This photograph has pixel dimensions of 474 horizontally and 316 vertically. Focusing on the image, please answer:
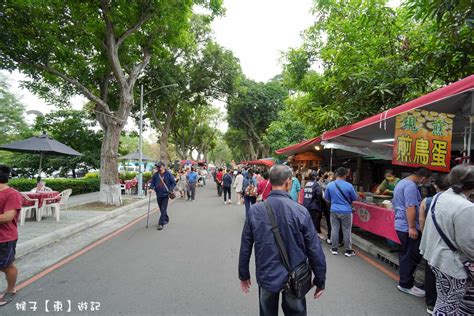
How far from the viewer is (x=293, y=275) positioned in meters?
2.21

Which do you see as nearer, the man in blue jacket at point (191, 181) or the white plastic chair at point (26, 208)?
the white plastic chair at point (26, 208)

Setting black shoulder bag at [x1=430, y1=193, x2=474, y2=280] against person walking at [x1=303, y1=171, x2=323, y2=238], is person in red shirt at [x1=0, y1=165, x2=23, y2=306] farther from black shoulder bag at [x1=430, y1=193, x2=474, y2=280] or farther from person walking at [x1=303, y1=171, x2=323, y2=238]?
person walking at [x1=303, y1=171, x2=323, y2=238]

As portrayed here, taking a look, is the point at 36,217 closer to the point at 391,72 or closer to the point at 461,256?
the point at 461,256

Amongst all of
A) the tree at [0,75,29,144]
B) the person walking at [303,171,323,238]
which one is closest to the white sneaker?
the person walking at [303,171,323,238]

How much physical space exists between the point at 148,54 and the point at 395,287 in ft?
43.2

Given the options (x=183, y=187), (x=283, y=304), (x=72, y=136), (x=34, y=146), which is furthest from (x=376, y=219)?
(x=72, y=136)

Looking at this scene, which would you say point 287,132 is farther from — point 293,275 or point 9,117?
point 9,117

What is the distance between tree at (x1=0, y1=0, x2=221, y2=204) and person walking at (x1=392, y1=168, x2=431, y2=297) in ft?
31.5

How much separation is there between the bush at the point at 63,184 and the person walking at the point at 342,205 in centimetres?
1392

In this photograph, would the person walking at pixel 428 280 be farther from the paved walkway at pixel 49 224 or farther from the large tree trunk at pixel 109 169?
the large tree trunk at pixel 109 169

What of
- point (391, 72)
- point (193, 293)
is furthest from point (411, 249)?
point (391, 72)

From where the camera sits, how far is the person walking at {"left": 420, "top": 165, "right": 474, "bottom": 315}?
7.66 feet

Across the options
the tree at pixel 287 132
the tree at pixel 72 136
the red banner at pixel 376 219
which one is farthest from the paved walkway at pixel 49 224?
the tree at pixel 287 132

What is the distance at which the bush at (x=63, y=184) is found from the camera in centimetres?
1354
